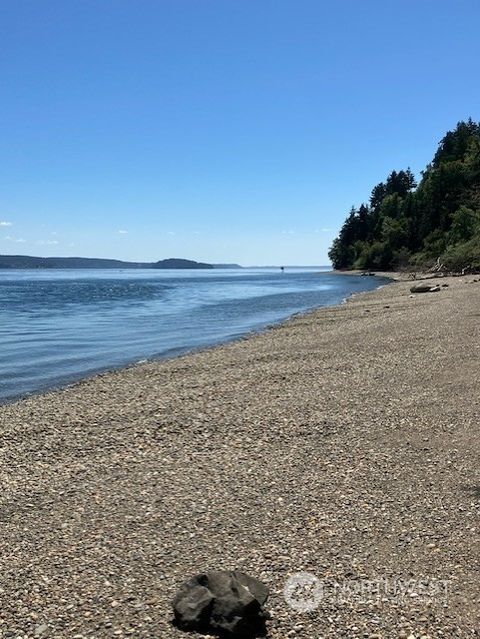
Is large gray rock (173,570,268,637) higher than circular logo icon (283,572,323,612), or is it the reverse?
large gray rock (173,570,268,637)

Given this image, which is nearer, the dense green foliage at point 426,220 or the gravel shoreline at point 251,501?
the gravel shoreline at point 251,501

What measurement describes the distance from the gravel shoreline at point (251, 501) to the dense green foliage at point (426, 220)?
5169 cm

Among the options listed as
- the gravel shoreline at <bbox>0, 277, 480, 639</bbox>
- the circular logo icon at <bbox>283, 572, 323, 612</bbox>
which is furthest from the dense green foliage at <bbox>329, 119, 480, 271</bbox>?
the circular logo icon at <bbox>283, 572, 323, 612</bbox>

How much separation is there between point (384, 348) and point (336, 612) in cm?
1273

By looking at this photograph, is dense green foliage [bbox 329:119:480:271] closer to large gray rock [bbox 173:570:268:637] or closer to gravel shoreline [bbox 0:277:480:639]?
gravel shoreline [bbox 0:277:480:639]

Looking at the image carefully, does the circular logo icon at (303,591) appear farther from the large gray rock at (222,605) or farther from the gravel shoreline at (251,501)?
the large gray rock at (222,605)

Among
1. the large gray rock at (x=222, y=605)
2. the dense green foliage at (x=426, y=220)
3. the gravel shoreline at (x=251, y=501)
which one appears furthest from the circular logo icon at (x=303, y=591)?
the dense green foliage at (x=426, y=220)

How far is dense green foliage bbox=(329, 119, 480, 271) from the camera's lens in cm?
7881

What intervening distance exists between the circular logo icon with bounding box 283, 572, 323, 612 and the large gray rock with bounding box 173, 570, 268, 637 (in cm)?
28

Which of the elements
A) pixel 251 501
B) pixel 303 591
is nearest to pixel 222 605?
pixel 303 591

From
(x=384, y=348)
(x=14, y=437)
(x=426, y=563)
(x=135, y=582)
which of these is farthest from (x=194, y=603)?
(x=384, y=348)

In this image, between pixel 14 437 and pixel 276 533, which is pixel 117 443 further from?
pixel 276 533

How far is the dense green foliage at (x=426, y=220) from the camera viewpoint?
78.8 meters

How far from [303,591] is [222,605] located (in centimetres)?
78
